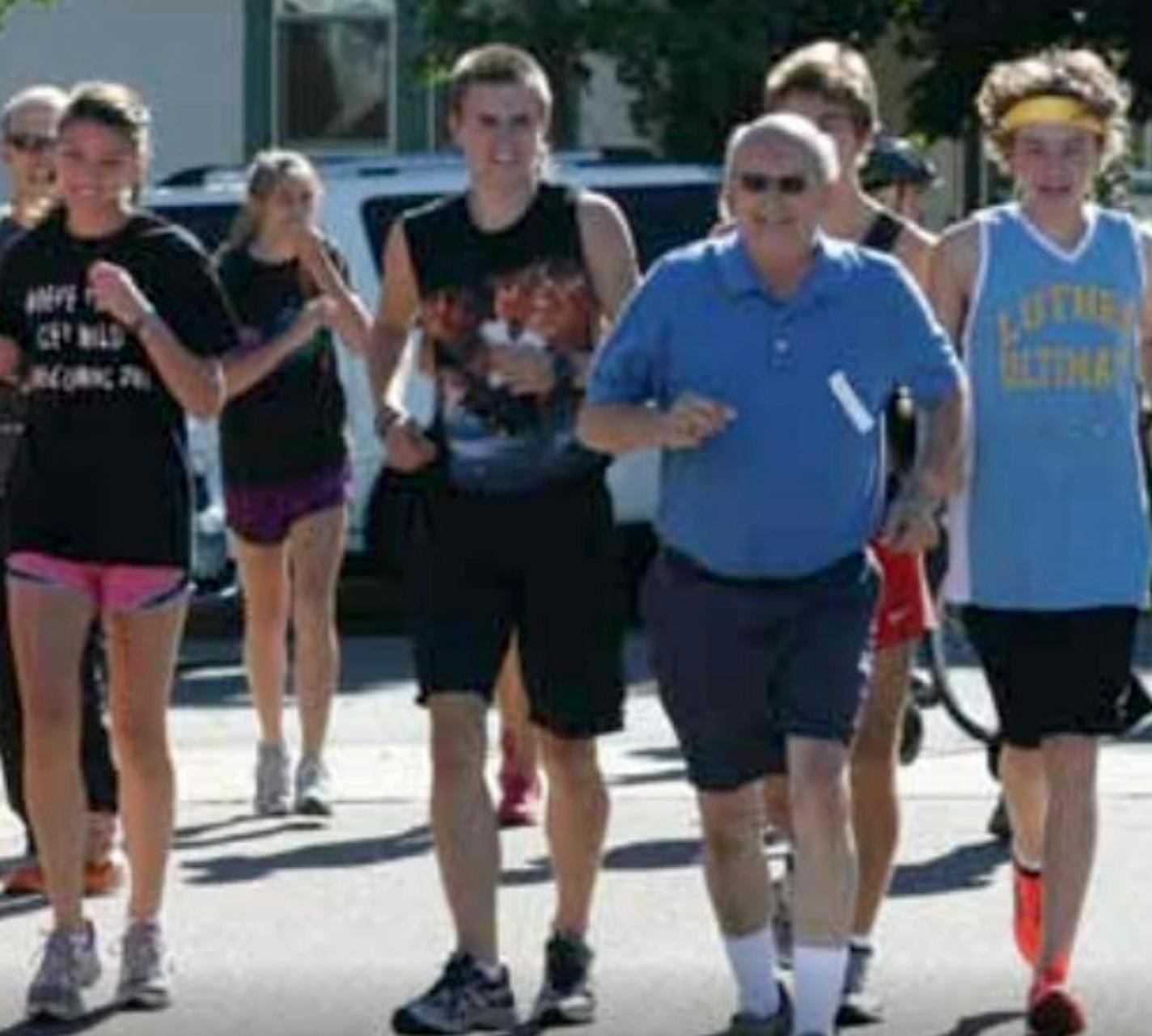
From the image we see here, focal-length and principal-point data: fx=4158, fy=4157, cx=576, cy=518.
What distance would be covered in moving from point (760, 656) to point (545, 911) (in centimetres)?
211

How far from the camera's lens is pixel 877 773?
823cm

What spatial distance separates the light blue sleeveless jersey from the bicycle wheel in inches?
122

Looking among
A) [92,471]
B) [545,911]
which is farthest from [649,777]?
[92,471]

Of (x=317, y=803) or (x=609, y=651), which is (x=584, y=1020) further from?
(x=317, y=803)

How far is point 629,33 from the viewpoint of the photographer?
2416 centimetres

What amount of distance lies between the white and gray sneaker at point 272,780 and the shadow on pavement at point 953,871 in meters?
1.88

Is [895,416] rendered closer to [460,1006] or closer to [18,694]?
[460,1006]

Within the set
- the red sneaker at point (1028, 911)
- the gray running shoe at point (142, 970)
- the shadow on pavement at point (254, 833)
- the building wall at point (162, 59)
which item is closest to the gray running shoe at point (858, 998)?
A: the red sneaker at point (1028, 911)

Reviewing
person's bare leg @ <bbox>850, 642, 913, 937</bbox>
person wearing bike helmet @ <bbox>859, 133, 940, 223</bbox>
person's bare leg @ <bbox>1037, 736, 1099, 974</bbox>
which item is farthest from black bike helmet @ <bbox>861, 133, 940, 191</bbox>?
person's bare leg @ <bbox>1037, 736, 1099, 974</bbox>

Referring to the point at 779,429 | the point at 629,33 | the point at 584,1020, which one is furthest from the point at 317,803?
the point at 629,33

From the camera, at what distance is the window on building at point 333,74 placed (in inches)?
1155

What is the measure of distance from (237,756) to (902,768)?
2152 millimetres

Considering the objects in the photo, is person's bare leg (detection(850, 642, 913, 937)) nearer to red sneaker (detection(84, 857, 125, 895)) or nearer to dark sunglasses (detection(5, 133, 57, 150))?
red sneaker (detection(84, 857, 125, 895))

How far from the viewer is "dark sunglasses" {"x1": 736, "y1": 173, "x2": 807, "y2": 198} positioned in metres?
7.48
